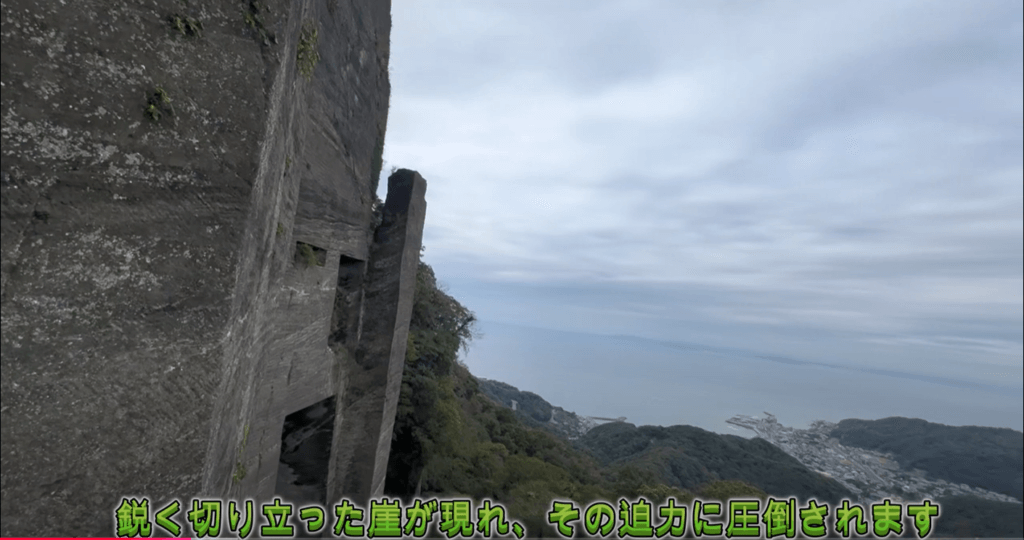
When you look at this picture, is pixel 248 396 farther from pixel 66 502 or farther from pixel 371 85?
pixel 371 85

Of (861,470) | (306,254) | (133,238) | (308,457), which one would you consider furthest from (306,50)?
(861,470)

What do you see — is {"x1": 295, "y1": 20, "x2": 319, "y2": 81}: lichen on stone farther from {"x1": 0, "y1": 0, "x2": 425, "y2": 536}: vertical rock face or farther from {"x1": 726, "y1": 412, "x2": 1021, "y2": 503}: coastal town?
{"x1": 726, "y1": 412, "x2": 1021, "y2": 503}: coastal town

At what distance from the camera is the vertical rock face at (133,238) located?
184 centimetres

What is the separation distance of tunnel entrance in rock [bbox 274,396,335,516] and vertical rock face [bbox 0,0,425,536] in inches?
153

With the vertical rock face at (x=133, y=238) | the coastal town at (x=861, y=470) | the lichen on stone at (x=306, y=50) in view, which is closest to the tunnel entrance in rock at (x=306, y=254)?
the vertical rock face at (x=133, y=238)

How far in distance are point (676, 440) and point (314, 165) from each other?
31163 millimetres

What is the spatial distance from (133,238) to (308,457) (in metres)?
5.61

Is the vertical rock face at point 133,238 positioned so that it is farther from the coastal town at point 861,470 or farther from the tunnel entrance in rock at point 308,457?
the coastal town at point 861,470

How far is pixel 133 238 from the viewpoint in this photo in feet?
6.86

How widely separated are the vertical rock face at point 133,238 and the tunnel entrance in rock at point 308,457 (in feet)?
12.7

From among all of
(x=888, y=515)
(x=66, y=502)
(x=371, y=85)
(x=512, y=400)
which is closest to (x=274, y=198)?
(x=66, y=502)

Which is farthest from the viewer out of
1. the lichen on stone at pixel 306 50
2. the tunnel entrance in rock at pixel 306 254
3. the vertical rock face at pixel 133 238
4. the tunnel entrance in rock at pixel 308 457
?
the tunnel entrance in rock at pixel 308 457

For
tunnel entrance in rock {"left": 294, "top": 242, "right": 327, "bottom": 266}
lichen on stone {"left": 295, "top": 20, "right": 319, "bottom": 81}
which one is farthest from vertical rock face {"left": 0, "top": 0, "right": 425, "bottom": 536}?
tunnel entrance in rock {"left": 294, "top": 242, "right": 327, "bottom": 266}

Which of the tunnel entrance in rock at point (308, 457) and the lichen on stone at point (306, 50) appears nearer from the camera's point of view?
the lichen on stone at point (306, 50)
